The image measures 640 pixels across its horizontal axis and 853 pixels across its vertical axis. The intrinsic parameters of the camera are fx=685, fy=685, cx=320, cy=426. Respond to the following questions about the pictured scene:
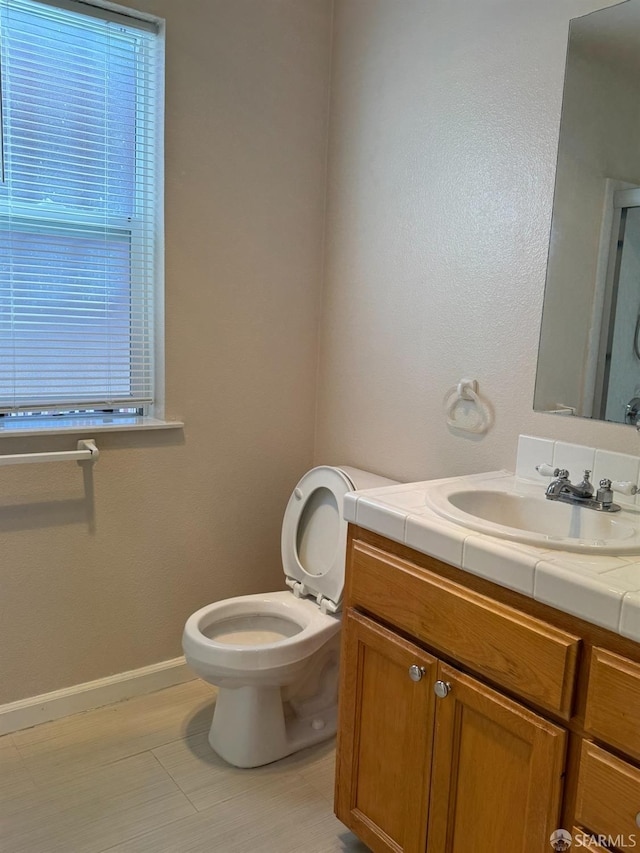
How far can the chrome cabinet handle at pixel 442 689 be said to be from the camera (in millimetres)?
1371

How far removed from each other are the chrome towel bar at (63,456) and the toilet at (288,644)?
0.59 meters

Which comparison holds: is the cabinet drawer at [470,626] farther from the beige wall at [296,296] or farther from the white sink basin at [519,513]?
the beige wall at [296,296]

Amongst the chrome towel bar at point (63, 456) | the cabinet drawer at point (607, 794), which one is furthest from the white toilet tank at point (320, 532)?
the cabinet drawer at point (607, 794)

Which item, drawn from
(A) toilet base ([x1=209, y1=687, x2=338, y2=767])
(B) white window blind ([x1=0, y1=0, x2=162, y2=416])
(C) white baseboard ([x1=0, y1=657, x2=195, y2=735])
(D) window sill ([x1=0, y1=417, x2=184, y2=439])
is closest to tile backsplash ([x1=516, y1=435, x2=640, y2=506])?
(A) toilet base ([x1=209, y1=687, x2=338, y2=767])

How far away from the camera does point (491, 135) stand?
1904 mm

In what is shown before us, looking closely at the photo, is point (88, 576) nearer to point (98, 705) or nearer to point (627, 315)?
point (98, 705)

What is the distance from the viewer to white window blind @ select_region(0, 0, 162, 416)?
1.99m

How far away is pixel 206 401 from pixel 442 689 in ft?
4.43

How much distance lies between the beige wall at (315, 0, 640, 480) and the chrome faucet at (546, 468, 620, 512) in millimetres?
152

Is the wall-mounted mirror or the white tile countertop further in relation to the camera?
the wall-mounted mirror

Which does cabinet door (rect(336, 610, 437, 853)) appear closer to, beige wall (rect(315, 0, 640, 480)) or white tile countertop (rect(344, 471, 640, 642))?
white tile countertop (rect(344, 471, 640, 642))

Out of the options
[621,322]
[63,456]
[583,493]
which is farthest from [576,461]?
[63,456]

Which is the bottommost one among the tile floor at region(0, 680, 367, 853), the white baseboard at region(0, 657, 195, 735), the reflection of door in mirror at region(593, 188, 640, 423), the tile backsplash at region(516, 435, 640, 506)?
the tile floor at region(0, 680, 367, 853)

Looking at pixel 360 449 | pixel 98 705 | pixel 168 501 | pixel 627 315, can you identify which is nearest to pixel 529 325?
pixel 627 315
